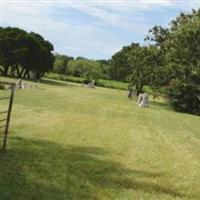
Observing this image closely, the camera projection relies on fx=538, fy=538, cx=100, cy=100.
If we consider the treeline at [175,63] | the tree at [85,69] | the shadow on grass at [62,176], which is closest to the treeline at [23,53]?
the treeline at [175,63]

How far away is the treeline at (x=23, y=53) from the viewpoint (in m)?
73.8

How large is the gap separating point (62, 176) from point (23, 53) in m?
64.4

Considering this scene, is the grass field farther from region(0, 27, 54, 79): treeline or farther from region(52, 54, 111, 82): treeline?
region(52, 54, 111, 82): treeline

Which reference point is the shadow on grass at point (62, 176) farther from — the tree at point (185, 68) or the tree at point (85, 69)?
the tree at point (85, 69)

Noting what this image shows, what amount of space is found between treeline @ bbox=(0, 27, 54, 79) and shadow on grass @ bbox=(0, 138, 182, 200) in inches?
2395

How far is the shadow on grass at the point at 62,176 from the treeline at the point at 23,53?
60.8 m

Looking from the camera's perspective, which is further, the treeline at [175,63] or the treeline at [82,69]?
the treeline at [82,69]

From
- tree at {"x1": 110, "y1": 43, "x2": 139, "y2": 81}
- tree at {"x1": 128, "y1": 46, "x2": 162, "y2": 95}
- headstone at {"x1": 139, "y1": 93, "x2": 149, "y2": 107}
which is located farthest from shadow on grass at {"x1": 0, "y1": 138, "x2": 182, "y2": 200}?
tree at {"x1": 110, "y1": 43, "x2": 139, "y2": 81}

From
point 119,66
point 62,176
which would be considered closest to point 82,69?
point 119,66

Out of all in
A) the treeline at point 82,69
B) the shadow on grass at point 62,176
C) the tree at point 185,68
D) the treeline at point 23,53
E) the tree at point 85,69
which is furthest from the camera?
the treeline at point 82,69

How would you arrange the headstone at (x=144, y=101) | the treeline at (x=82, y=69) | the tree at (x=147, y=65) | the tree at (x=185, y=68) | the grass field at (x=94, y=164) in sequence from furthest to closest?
the treeline at (x=82, y=69)
the tree at (x=147, y=65)
the tree at (x=185, y=68)
the headstone at (x=144, y=101)
the grass field at (x=94, y=164)

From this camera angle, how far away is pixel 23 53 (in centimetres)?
7394

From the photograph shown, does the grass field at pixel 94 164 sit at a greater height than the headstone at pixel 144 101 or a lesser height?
greater

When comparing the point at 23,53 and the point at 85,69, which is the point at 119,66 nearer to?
the point at 85,69
